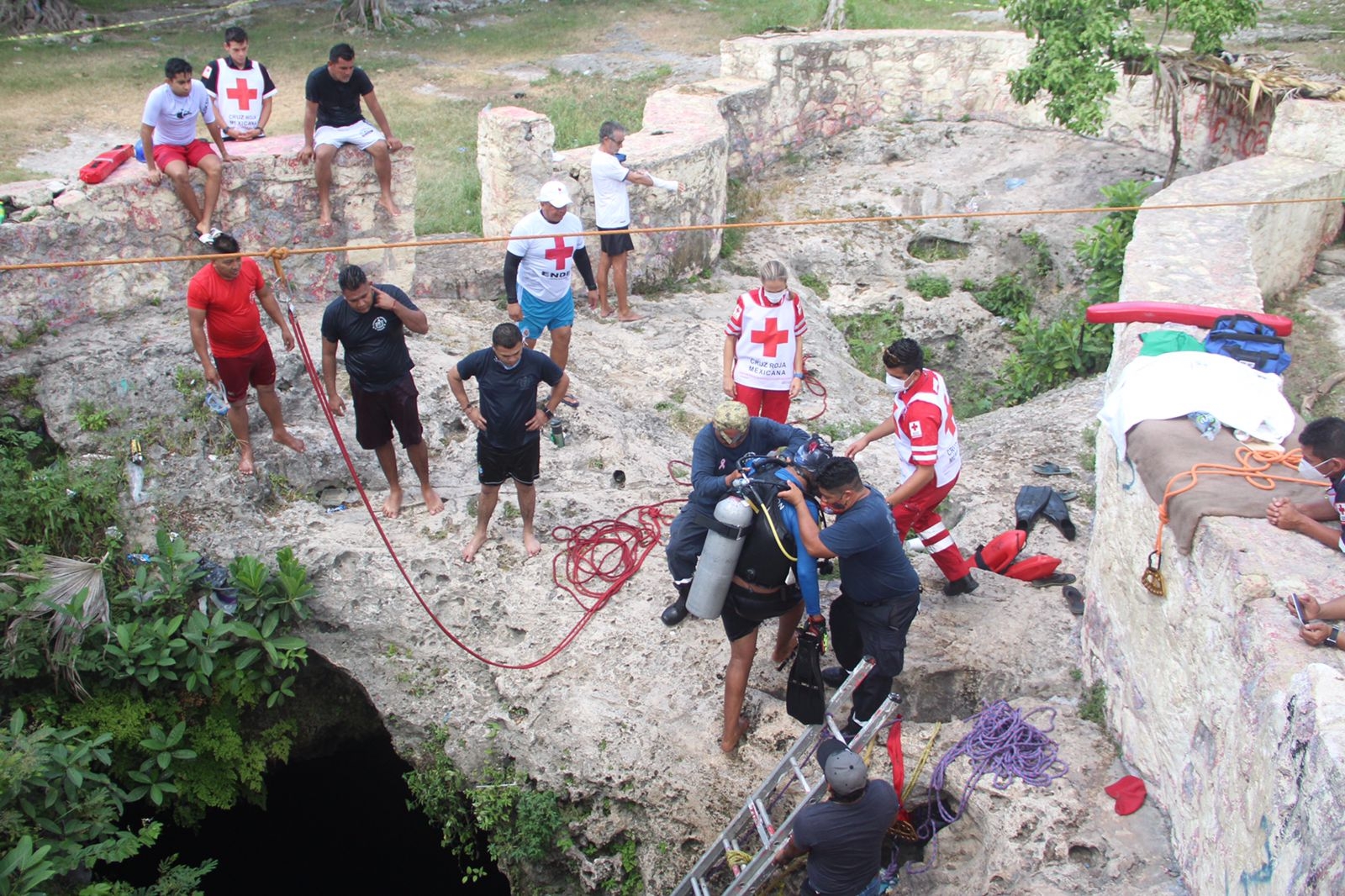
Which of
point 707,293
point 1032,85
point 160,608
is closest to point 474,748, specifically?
point 160,608

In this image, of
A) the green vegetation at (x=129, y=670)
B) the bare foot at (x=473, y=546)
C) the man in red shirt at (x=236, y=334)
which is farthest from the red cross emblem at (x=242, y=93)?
the bare foot at (x=473, y=546)

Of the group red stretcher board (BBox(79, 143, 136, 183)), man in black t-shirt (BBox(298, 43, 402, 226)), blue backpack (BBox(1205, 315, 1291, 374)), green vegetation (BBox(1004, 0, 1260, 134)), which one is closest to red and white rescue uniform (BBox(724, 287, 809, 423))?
blue backpack (BBox(1205, 315, 1291, 374))

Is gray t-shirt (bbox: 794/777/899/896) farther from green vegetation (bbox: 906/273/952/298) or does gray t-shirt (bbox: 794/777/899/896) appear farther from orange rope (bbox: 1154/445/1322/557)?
green vegetation (bbox: 906/273/952/298)

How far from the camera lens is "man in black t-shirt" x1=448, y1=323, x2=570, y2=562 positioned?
5902 millimetres

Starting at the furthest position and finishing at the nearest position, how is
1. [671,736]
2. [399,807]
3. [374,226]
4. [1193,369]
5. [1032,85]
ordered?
[1032,85]
[374,226]
[399,807]
[671,736]
[1193,369]

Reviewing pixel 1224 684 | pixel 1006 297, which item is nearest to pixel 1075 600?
pixel 1224 684

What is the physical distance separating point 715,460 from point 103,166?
16.3 ft

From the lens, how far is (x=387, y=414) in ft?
20.9

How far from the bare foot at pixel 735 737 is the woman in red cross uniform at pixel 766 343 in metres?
2.22

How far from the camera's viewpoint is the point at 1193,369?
4.93 metres

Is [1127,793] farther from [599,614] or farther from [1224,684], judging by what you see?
[599,614]

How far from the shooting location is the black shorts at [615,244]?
29.6 ft

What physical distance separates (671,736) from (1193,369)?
3059mm

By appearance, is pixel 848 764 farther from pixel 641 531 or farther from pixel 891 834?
pixel 641 531
